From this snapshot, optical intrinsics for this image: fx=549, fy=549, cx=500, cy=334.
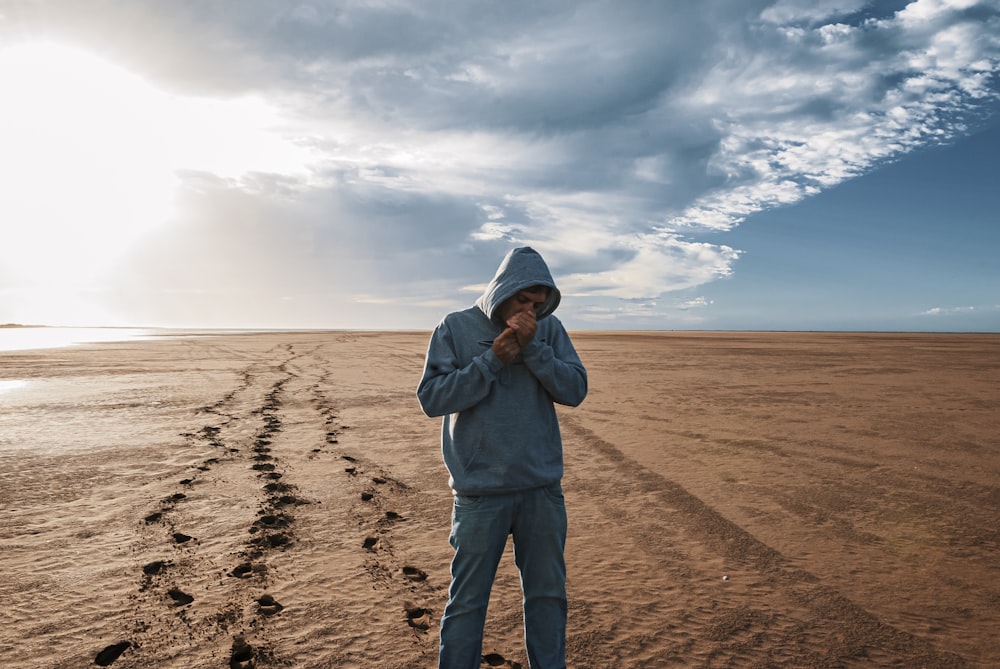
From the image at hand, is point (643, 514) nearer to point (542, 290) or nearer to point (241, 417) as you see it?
point (542, 290)

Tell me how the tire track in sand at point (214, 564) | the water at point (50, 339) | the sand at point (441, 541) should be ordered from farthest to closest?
1. the water at point (50, 339)
2. the sand at point (441, 541)
3. the tire track in sand at point (214, 564)

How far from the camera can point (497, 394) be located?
216 centimetres

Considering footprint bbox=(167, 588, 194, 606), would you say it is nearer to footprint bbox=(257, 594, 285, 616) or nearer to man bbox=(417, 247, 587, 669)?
footprint bbox=(257, 594, 285, 616)

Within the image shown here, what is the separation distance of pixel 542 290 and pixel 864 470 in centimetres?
628

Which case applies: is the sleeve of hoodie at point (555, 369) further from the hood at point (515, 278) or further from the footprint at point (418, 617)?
the footprint at point (418, 617)

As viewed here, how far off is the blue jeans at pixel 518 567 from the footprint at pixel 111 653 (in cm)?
196

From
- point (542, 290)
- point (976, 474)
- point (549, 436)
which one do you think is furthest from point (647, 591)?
point (976, 474)

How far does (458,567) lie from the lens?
2.11 metres

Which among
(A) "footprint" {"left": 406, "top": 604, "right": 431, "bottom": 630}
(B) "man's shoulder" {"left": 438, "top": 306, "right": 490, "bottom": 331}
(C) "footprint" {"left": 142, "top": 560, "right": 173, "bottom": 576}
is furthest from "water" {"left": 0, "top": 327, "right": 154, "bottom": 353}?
(B) "man's shoulder" {"left": 438, "top": 306, "right": 490, "bottom": 331}

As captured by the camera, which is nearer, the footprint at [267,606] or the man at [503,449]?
the man at [503,449]

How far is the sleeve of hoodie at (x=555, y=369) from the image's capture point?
2.13 m

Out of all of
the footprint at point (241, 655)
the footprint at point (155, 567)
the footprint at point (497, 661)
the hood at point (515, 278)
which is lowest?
the footprint at point (497, 661)

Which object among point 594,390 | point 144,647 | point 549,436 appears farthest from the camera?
point 594,390

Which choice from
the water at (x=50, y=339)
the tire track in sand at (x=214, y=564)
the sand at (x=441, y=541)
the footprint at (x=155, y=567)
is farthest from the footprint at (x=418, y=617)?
the water at (x=50, y=339)
